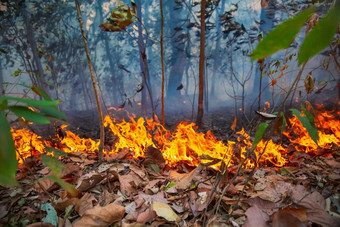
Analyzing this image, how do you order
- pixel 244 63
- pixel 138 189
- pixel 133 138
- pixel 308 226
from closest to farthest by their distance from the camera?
pixel 308 226, pixel 138 189, pixel 133 138, pixel 244 63

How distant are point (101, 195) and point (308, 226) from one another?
1.12 meters

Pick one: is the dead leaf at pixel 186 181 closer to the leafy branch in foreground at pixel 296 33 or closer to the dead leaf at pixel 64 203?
the dead leaf at pixel 64 203

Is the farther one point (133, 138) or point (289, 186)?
point (133, 138)

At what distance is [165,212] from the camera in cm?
104

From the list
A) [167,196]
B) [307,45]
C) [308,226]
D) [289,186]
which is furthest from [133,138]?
[307,45]

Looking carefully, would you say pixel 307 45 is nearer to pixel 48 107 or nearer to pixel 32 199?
pixel 48 107

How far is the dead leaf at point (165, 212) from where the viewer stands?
101 cm

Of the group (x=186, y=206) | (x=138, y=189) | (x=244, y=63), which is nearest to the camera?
(x=186, y=206)

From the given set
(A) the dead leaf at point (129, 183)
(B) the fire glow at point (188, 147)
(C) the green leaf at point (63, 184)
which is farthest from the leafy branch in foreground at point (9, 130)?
(B) the fire glow at point (188, 147)

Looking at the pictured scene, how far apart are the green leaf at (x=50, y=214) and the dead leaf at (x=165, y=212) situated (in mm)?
513

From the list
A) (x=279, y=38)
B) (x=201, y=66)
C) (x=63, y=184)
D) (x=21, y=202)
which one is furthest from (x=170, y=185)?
(x=201, y=66)

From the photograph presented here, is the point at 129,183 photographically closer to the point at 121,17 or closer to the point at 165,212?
the point at 165,212

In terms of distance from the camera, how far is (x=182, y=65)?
220 inches

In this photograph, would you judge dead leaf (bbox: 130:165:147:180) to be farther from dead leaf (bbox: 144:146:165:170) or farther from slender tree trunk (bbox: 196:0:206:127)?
slender tree trunk (bbox: 196:0:206:127)
